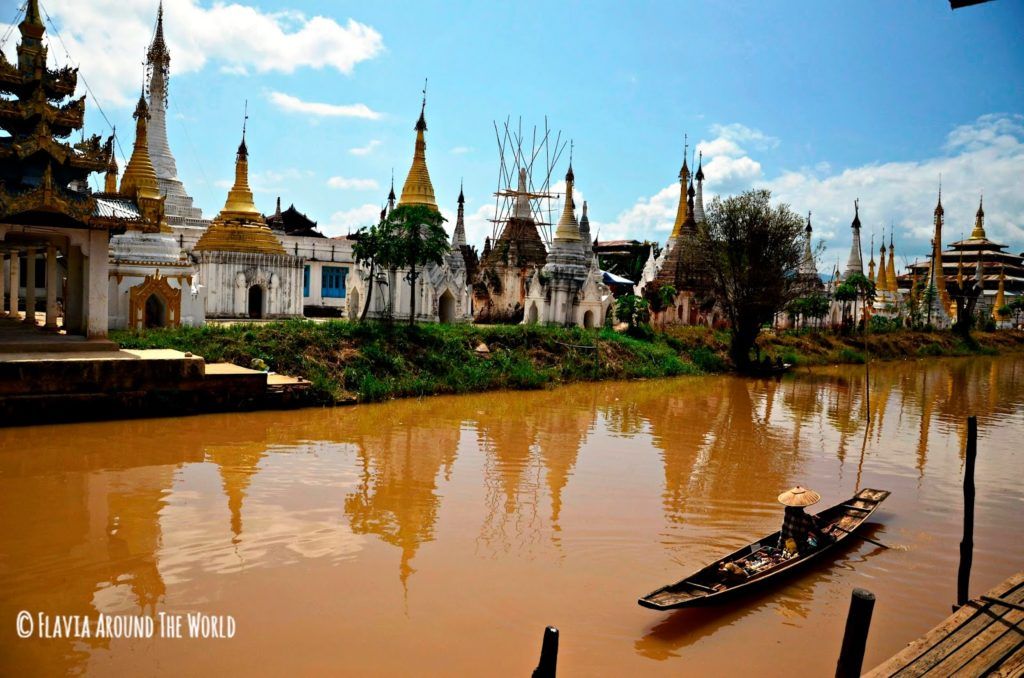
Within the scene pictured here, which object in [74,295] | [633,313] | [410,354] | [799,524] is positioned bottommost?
[799,524]

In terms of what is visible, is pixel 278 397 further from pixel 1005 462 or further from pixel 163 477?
pixel 1005 462

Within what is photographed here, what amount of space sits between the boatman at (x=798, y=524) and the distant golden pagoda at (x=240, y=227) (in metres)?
23.4

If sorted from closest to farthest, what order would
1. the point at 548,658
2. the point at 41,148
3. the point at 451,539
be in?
1. the point at 548,658
2. the point at 451,539
3. the point at 41,148

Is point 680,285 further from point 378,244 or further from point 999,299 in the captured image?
point 999,299

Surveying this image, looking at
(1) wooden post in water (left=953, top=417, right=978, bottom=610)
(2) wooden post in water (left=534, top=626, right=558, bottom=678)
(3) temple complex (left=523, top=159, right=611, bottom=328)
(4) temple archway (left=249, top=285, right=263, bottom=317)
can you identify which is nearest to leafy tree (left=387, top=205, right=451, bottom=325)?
(4) temple archway (left=249, top=285, right=263, bottom=317)

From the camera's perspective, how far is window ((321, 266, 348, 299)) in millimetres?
36469

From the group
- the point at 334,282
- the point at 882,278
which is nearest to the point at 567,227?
the point at 334,282

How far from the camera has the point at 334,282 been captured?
36875mm

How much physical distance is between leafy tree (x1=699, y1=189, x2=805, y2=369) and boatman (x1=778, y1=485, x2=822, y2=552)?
2207cm

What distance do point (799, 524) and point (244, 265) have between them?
2331 cm

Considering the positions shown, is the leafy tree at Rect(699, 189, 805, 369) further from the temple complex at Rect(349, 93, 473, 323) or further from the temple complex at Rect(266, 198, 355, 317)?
the temple complex at Rect(266, 198, 355, 317)

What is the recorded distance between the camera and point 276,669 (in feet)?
18.8

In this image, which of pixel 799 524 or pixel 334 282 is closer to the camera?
pixel 799 524

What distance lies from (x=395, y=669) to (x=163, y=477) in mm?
6489
